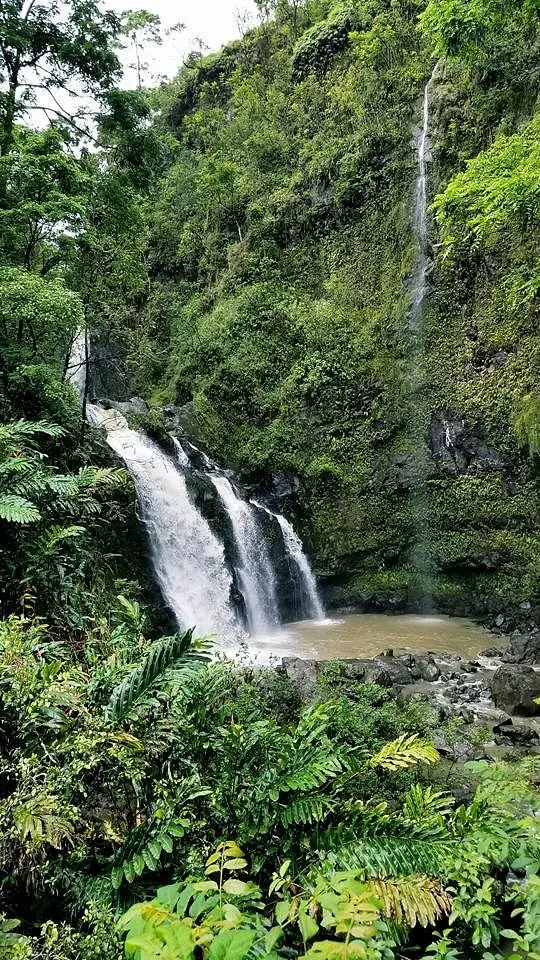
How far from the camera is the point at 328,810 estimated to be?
2.68 meters

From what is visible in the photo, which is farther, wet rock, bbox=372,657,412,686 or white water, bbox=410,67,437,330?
white water, bbox=410,67,437,330

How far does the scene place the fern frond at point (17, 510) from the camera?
4.01m

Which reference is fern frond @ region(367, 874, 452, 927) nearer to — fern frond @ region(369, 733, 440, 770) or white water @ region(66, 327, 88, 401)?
fern frond @ region(369, 733, 440, 770)

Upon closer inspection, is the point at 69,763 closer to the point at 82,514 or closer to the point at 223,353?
the point at 82,514

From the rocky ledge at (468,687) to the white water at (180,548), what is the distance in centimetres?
298

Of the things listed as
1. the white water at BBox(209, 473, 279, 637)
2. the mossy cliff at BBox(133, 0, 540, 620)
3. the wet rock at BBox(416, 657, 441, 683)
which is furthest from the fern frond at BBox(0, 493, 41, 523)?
the white water at BBox(209, 473, 279, 637)

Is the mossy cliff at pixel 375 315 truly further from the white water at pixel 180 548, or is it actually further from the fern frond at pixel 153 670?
the fern frond at pixel 153 670

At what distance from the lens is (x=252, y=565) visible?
1317cm

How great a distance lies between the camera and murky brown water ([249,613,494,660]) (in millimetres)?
10469

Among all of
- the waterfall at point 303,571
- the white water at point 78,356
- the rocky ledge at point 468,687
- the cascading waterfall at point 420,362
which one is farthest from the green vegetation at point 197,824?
the waterfall at point 303,571

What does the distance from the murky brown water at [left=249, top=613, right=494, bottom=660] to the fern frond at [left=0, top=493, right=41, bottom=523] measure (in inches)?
255

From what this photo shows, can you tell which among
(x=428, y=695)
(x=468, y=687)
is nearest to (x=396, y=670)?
(x=428, y=695)

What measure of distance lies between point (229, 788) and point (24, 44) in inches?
397

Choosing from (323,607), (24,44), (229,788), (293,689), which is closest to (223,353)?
(323,607)
